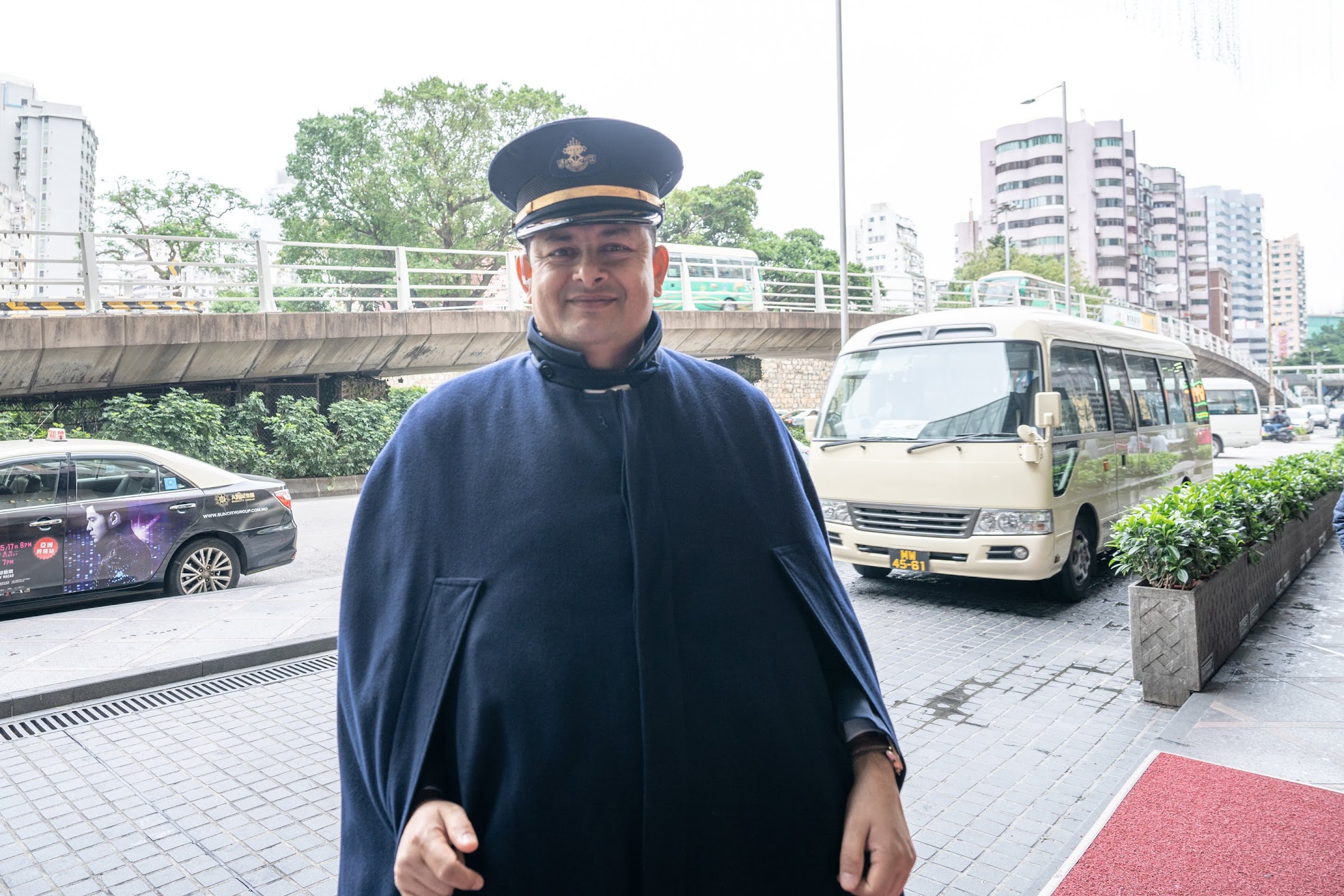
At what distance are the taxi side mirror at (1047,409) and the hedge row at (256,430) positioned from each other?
13.7 meters

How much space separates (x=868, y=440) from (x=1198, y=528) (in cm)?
294

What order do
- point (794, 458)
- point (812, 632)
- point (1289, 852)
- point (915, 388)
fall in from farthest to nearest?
point (915, 388), point (1289, 852), point (794, 458), point (812, 632)

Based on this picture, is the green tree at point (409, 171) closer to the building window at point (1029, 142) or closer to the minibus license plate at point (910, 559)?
the minibus license plate at point (910, 559)

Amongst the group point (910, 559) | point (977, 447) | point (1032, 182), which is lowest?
point (910, 559)

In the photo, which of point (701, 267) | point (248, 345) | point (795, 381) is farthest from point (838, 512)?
point (795, 381)

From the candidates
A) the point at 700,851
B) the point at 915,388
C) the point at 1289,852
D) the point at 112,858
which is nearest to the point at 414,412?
the point at 700,851

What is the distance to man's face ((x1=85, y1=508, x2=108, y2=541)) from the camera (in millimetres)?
7844

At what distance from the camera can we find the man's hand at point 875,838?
1672 millimetres

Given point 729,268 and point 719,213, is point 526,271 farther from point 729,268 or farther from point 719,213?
point 719,213

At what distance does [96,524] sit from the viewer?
7898 mm

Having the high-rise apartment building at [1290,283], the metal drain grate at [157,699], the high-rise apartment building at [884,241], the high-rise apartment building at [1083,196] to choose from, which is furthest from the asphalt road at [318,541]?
the high-rise apartment building at [1290,283]

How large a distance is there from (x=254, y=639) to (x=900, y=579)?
5.77 metres

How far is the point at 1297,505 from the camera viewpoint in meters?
8.38

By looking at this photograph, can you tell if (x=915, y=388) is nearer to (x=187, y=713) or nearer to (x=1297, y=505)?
(x=1297, y=505)
